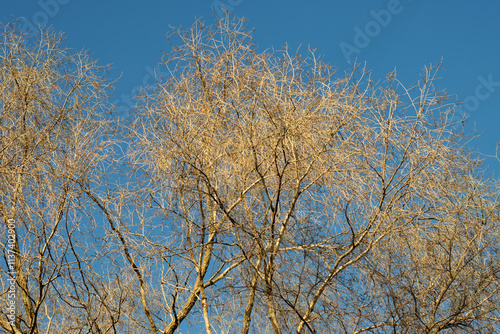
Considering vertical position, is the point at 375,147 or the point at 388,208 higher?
the point at 375,147

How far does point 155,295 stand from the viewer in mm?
7164

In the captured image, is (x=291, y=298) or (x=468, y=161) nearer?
(x=291, y=298)

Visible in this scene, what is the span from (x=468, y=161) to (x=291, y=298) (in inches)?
99.9

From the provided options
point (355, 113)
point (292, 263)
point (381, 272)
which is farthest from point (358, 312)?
point (355, 113)

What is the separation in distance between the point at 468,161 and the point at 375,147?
1.15m

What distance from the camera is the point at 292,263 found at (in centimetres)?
549

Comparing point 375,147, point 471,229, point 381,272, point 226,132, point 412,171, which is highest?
point 226,132

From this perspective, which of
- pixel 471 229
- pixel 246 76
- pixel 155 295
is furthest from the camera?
pixel 155 295

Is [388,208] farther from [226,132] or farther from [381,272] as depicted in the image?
[226,132]

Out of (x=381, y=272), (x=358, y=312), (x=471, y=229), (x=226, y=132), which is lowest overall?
(x=358, y=312)

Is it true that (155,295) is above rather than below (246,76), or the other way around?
below

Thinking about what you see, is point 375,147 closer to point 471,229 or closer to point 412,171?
point 412,171

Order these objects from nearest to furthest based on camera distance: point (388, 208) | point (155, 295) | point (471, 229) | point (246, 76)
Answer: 1. point (388, 208)
2. point (471, 229)
3. point (246, 76)
4. point (155, 295)

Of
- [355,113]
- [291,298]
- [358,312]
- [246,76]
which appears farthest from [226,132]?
[358,312]
